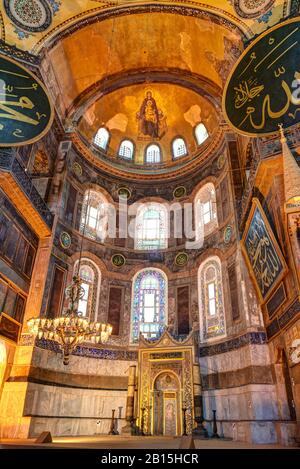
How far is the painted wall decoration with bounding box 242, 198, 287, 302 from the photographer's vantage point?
7.88 meters

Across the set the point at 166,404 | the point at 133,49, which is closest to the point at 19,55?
the point at 133,49

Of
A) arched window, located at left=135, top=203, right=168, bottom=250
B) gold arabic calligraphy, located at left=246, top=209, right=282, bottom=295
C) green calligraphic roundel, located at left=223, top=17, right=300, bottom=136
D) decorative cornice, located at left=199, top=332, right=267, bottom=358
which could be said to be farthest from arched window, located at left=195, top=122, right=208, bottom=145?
decorative cornice, located at left=199, top=332, right=267, bottom=358

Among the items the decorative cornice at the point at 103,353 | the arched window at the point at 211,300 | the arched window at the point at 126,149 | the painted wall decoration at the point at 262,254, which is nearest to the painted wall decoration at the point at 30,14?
the arched window at the point at 126,149

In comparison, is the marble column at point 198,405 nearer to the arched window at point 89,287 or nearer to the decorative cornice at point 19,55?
the arched window at point 89,287

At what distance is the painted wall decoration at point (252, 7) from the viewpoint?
11.6m

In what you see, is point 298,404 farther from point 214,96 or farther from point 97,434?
point 214,96

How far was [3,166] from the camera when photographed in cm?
921

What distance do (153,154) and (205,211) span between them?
490cm

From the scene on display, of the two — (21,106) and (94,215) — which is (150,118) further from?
(21,106)

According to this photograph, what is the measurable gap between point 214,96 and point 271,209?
842 cm

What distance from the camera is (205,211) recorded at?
14.3 m

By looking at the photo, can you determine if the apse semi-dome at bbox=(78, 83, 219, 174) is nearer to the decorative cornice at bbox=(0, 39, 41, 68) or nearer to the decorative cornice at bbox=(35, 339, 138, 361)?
the decorative cornice at bbox=(0, 39, 41, 68)

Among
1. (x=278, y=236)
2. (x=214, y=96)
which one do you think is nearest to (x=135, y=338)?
(x=278, y=236)

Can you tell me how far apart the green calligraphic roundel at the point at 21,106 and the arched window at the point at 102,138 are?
18.4 feet
